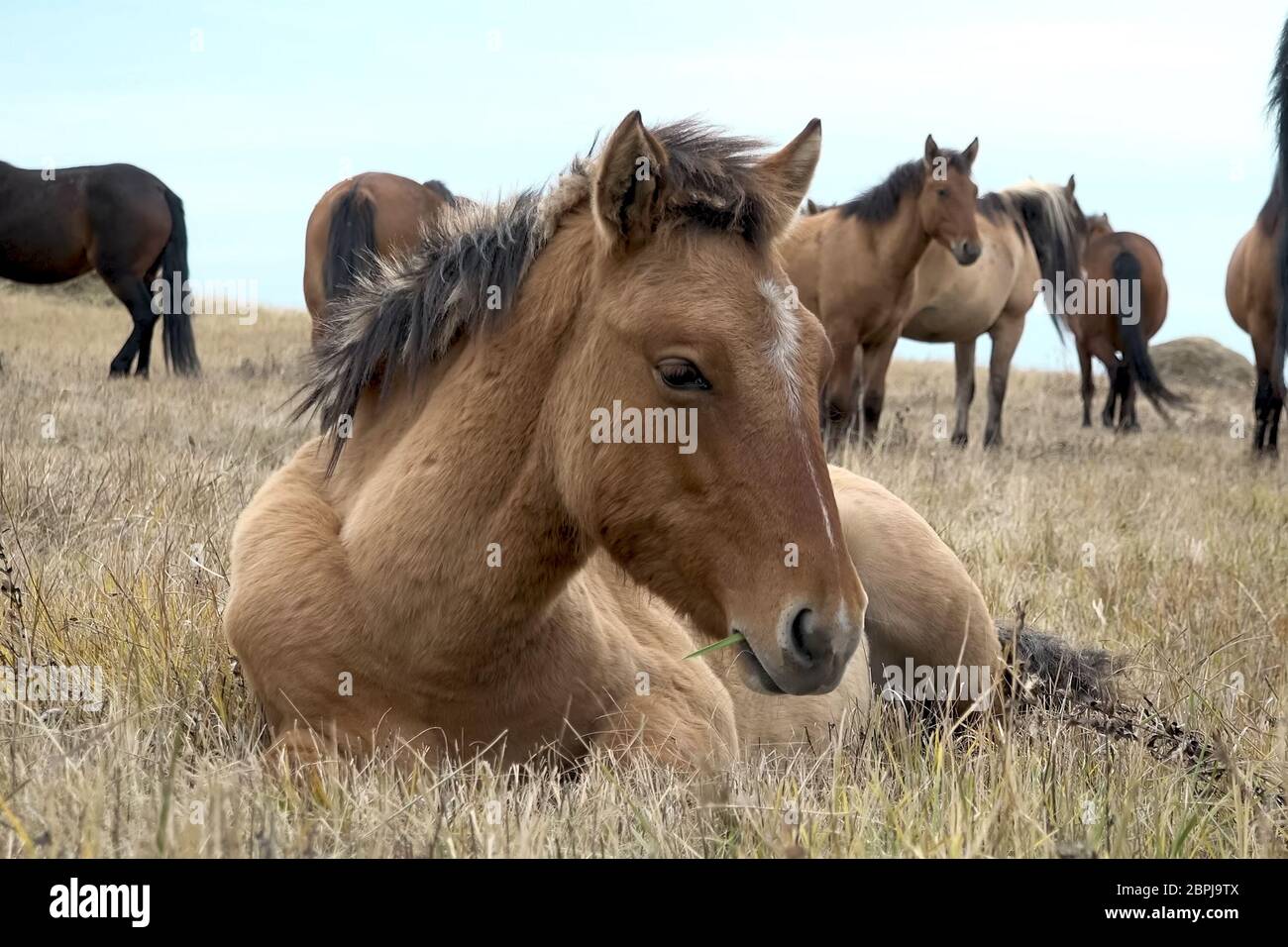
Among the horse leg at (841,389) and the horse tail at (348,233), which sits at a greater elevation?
the horse tail at (348,233)

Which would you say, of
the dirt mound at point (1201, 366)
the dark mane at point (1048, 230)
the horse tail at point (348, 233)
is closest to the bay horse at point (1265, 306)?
the dark mane at point (1048, 230)

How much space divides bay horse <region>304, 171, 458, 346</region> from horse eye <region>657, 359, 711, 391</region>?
27.5 feet

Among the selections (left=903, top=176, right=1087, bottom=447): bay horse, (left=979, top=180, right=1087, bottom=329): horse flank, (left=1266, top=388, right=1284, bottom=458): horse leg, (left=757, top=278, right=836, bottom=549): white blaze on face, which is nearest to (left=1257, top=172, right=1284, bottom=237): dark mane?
(left=1266, top=388, right=1284, bottom=458): horse leg

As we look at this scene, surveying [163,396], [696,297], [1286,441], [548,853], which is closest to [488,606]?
[548,853]

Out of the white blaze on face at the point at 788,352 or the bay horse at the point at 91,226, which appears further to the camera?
the bay horse at the point at 91,226

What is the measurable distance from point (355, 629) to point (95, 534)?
111 inches

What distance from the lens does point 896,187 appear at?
12.0m

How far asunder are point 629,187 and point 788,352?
51cm

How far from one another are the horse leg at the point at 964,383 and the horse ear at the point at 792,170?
441 inches

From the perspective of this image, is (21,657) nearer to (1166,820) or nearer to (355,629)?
(355,629)

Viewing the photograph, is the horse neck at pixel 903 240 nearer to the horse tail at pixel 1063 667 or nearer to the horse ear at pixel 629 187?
the horse tail at pixel 1063 667

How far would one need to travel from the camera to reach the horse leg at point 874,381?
469 inches

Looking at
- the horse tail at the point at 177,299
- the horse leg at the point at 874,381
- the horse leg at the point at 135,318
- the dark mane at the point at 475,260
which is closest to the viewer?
the dark mane at the point at 475,260

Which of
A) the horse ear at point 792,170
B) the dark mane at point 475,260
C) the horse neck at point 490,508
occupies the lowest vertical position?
the horse neck at point 490,508
